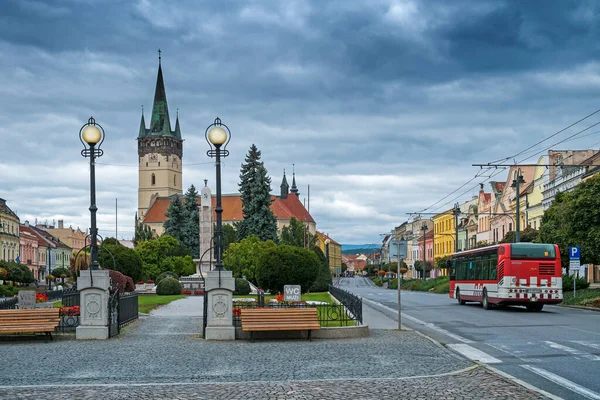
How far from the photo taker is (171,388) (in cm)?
1128

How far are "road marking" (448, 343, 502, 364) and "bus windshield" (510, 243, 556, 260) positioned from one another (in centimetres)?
1417

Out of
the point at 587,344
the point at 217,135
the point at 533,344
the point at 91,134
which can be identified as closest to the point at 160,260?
the point at 91,134

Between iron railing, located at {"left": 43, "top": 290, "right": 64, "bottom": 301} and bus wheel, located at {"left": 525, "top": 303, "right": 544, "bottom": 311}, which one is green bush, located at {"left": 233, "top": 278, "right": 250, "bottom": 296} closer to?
iron railing, located at {"left": 43, "top": 290, "right": 64, "bottom": 301}

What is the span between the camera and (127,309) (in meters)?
23.6

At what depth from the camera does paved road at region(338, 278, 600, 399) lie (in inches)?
474

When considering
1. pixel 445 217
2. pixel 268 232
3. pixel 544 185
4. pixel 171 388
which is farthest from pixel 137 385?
pixel 445 217

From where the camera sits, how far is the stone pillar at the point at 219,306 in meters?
18.8

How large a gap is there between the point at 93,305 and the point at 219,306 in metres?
3.10

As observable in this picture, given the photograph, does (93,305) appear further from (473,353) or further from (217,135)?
(473,353)

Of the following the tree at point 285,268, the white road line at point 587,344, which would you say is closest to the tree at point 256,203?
the tree at point 285,268

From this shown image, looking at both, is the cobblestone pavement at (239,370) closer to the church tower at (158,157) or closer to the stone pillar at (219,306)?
the stone pillar at (219,306)

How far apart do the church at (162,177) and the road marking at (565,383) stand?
145 m

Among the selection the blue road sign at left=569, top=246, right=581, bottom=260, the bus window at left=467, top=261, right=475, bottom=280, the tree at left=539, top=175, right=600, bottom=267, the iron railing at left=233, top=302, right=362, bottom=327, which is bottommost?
the iron railing at left=233, top=302, right=362, bottom=327

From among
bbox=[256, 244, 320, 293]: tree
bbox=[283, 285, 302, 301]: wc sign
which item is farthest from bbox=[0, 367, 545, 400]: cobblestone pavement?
bbox=[256, 244, 320, 293]: tree
